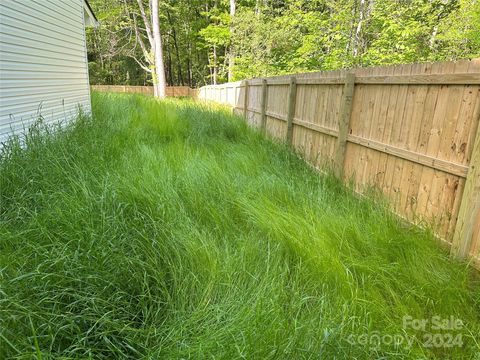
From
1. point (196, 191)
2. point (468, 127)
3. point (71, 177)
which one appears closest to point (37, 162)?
point (71, 177)

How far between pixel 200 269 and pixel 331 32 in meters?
11.1

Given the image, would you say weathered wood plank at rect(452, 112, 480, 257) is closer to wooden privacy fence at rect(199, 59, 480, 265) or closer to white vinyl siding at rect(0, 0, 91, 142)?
wooden privacy fence at rect(199, 59, 480, 265)

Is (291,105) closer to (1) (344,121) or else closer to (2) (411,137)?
(1) (344,121)

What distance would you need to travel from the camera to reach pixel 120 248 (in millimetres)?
1848

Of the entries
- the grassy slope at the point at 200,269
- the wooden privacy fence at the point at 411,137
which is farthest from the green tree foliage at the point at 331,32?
the grassy slope at the point at 200,269

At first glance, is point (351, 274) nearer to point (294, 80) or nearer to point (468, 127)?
point (468, 127)

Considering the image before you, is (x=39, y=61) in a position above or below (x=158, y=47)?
below

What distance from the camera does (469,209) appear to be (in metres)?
2.12

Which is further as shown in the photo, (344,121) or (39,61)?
(39,61)

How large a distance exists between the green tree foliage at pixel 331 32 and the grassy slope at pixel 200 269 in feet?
23.2

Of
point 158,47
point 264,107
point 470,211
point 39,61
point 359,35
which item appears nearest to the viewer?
point 470,211

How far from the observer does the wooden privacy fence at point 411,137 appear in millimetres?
2164

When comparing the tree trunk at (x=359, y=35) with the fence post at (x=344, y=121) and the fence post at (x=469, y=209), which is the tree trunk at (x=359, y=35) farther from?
the fence post at (x=469, y=209)

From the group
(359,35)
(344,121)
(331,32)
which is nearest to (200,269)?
(344,121)
